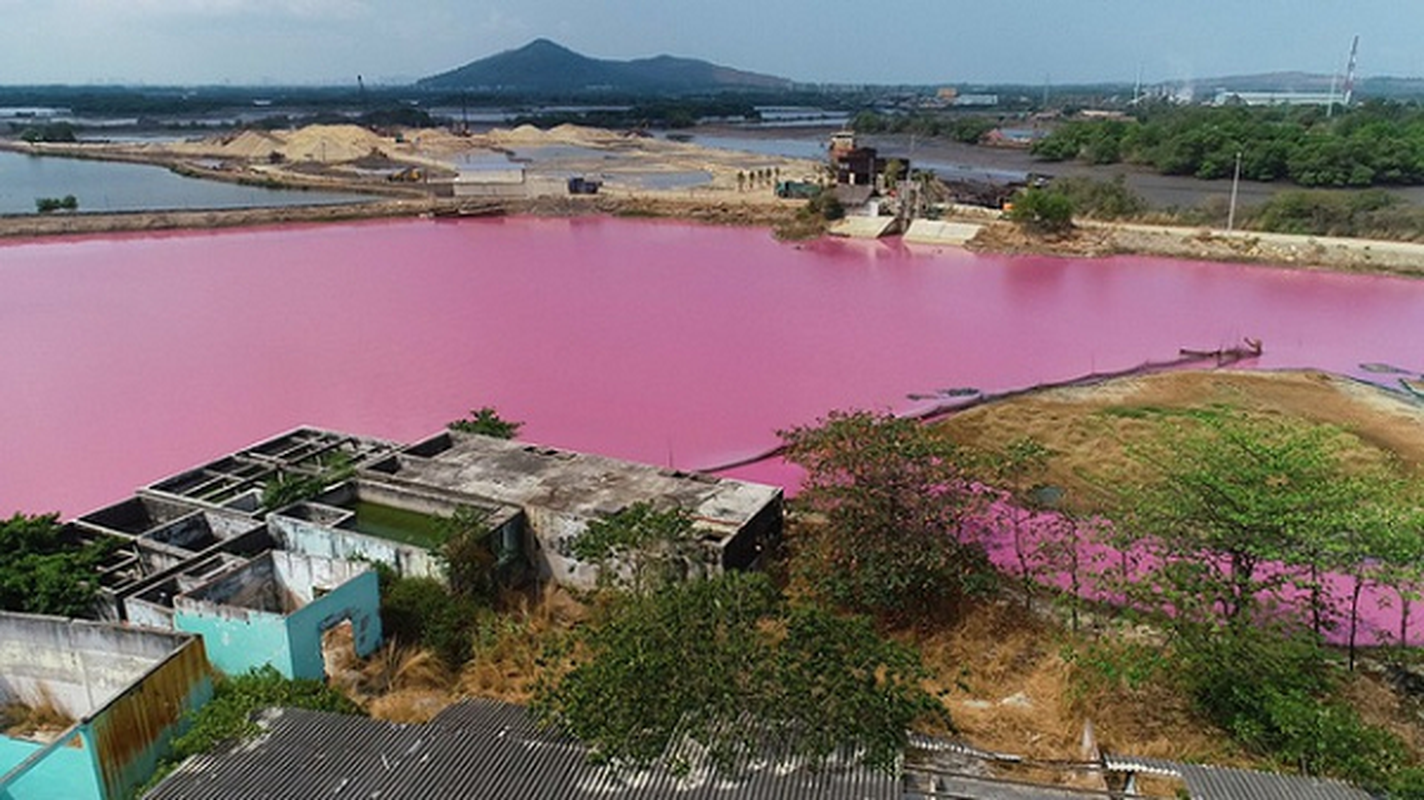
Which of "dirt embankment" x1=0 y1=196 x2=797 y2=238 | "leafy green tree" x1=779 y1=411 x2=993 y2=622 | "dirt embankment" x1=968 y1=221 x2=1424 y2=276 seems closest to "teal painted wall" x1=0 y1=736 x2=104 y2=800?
"leafy green tree" x1=779 y1=411 x2=993 y2=622

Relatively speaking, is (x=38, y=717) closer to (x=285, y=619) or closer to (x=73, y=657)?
(x=73, y=657)

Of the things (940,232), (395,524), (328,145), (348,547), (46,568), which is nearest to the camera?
(46,568)

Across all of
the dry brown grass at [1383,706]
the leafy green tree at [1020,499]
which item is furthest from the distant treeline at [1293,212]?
the dry brown grass at [1383,706]

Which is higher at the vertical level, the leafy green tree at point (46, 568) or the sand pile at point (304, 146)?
the sand pile at point (304, 146)

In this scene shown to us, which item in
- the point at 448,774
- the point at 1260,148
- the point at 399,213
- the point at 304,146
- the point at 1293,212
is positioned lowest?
the point at 448,774

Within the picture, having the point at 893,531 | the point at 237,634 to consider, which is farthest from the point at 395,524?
the point at 893,531

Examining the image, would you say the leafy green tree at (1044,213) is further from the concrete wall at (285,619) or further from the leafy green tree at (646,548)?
the concrete wall at (285,619)

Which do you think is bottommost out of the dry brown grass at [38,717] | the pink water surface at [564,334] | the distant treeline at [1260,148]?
the dry brown grass at [38,717]
